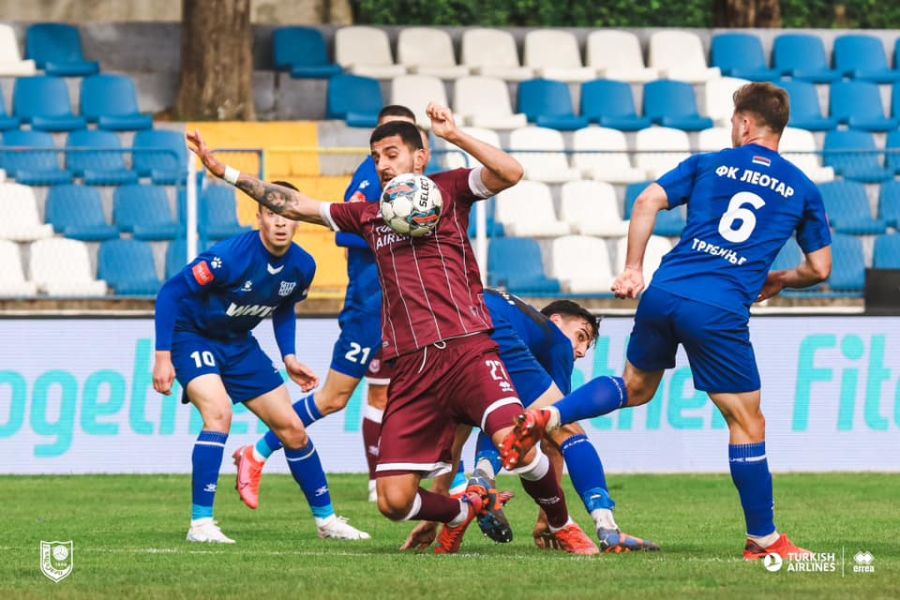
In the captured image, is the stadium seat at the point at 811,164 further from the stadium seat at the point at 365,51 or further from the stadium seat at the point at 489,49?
the stadium seat at the point at 365,51

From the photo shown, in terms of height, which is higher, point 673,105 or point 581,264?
point 673,105

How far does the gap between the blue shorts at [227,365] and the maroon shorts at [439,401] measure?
1.94m

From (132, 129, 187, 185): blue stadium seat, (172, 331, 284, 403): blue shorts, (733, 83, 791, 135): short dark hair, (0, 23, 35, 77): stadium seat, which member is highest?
(733, 83, 791, 135): short dark hair

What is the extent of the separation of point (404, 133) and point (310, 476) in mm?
2309

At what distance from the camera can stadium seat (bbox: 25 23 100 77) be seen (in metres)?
18.6

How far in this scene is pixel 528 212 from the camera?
16.2 m

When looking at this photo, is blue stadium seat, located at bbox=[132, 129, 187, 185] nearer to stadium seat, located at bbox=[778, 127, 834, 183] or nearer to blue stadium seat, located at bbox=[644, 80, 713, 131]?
stadium seat, located at bbox=[778, 127, 834, 183]

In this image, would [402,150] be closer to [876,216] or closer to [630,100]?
[876,216]

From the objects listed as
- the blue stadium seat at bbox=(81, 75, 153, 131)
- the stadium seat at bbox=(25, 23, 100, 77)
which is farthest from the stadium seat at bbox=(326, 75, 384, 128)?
the stadium seat at bbox=(25, 23, 100, 77)

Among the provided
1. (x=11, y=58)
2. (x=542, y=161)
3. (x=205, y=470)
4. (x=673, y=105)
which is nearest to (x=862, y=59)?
(x=673, y=105)

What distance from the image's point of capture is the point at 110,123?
689 inches

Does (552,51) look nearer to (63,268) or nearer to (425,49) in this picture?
(425,49)

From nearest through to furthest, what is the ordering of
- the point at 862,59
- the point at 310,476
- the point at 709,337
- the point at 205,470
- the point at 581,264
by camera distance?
the point at 709,337
the point at 205,470
the point at 310,476
the point at 581,264
the point at 862,59

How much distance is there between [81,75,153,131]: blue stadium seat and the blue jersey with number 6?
11.0m
